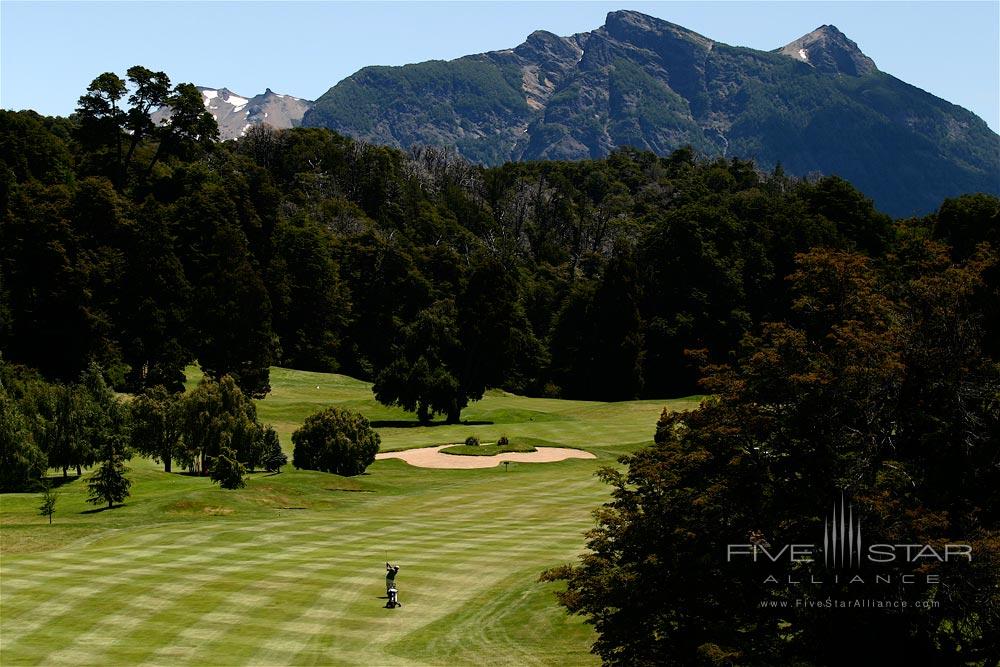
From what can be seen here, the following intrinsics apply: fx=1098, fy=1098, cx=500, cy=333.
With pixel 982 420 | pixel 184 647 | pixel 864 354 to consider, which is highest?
pixel 864 354

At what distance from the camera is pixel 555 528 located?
4875 cm

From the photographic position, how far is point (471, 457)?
249 feet

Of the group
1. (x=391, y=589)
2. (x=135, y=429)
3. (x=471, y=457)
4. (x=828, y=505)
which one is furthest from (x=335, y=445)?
(x=828, y=505)

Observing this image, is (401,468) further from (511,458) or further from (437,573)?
(437,573)

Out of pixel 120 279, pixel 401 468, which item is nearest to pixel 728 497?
pixel 401 468

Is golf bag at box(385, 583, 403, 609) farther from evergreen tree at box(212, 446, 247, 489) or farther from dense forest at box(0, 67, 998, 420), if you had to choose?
dense forest at box(0, 67, 998, 420)

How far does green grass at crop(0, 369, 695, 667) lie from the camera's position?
30484 millimetres

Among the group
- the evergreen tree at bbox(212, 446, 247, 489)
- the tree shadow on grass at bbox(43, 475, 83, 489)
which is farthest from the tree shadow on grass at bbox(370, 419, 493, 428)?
the evergreen tree at bbox(212, 446, 247, 489)

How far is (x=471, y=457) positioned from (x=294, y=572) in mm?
38467

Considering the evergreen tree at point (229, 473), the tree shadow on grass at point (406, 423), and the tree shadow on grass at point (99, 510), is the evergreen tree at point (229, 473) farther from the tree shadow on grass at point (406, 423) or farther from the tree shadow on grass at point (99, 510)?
the tree shadow on grass at point (406, 423)

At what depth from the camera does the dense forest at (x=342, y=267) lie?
317 feet

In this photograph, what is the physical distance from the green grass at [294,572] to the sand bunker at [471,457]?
7.35 metres

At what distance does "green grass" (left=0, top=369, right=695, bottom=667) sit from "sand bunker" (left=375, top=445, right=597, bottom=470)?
24.1ft

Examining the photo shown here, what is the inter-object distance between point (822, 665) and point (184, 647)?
1658cm
